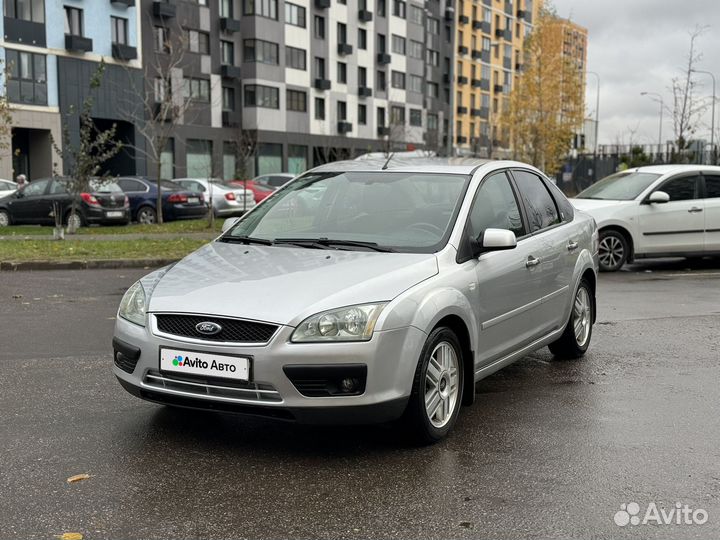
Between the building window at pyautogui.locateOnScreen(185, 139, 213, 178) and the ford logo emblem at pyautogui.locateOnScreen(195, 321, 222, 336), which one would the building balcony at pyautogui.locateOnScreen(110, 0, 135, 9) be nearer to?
the building window at pyautogui.locateOnScreen(185, 139, 213, 178)

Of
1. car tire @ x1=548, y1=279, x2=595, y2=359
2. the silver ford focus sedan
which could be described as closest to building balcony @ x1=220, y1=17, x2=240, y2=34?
car tire @ x1=548, y1=279, x2=595, y2=359

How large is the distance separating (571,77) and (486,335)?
37329 mm

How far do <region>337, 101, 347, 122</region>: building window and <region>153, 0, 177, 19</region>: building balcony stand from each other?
57.9ft

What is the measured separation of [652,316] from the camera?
30.5ft

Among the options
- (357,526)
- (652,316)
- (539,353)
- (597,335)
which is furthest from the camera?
(652,316)

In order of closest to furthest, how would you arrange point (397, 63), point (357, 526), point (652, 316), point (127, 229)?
point (357, 526) → point (652, 316) → point (127, 229) → point (397, 63)

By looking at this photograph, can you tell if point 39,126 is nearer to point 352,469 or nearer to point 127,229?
point 127,229

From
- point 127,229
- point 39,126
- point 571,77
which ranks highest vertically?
point 571,77

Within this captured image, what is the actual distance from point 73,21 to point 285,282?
41.4 meters

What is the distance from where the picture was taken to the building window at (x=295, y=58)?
5547 cm

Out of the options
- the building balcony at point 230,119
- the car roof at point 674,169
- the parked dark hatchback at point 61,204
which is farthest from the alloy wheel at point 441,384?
the building balcony at point 230,119

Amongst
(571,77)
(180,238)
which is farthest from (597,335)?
(571,77)

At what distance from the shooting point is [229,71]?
167 ft

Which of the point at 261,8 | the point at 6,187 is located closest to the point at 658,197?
the point at 6,187
